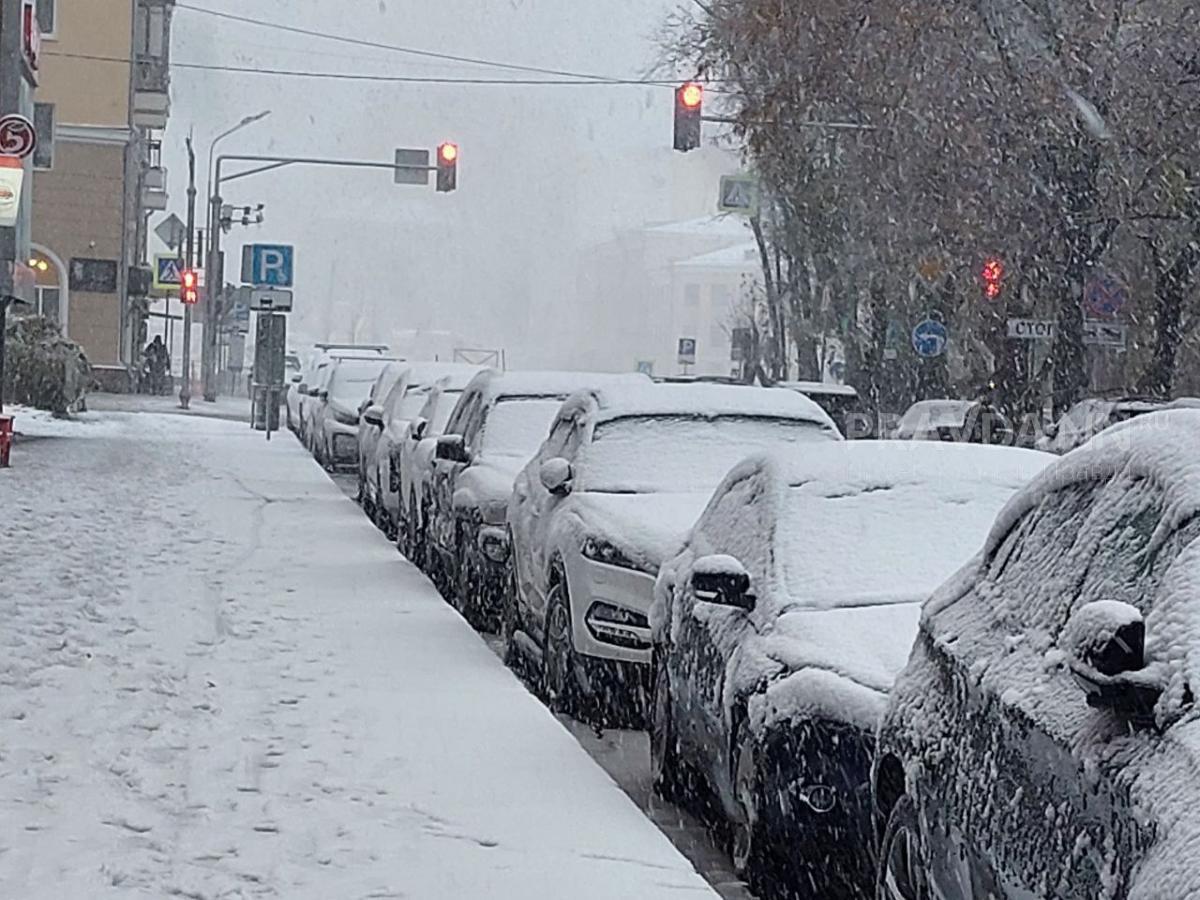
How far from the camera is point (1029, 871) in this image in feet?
14.3

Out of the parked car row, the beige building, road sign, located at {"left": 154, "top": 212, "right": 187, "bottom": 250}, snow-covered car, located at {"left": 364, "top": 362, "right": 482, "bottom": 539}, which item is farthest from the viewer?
road sign, located at {"left": 154, "top": 212, "right": 187, "bottom": 250}

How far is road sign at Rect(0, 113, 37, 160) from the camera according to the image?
2228cm

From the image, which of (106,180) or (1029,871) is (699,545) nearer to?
(1029,871)

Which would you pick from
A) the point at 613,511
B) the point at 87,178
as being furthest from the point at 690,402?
the point at 87,178

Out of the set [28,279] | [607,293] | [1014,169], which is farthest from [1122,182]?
[607,293]

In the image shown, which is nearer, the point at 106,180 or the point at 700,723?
the point at 700,723

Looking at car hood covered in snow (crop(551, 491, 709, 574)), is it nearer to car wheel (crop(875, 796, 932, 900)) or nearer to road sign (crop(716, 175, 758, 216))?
car wheel (crop(875, 796, 932, 900))

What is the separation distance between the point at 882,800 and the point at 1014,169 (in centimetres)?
2303

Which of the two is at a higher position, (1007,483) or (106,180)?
(106,180)

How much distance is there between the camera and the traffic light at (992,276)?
97.6ft

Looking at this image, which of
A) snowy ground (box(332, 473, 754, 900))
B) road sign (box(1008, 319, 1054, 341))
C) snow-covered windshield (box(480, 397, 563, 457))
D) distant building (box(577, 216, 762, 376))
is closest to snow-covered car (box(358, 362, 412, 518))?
snow-covered windshield (box(480, 397, 563, 457))

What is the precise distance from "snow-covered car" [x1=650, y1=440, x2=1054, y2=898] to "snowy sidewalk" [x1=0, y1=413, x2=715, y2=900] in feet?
1.16

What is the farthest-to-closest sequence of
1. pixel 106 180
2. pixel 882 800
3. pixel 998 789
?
pixel 106 180, pixel 882 800, pixel 998 789

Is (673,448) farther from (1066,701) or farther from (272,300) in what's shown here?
(272,300)
